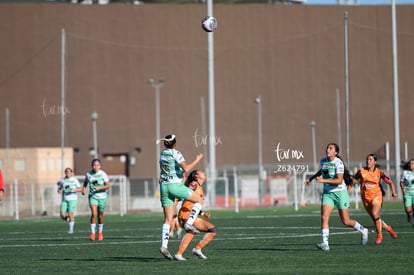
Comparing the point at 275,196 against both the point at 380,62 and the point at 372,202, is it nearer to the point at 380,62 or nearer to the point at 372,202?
the point at 380,62

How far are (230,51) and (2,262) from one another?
66.1 metres

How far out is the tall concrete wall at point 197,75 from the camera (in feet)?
269

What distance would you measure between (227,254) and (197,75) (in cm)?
6547

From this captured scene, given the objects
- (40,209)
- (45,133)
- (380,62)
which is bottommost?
(40,209)

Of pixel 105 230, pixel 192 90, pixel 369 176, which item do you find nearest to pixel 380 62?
pixel 192 90

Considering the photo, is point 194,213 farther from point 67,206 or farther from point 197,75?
point 197,75

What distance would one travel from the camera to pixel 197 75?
86.6m

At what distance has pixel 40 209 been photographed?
5950 centimetres

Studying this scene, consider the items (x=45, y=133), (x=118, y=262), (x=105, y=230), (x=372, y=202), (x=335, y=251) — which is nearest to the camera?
(x=118, y=262)

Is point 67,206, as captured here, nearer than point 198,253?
No

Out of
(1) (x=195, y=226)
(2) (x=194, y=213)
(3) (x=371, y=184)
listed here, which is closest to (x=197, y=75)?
(3) (x=371, y=184)

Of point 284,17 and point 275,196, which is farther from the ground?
point 284,17

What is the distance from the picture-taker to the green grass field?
17891 millimetres

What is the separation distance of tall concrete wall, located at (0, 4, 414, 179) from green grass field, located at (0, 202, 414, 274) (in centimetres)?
4964
